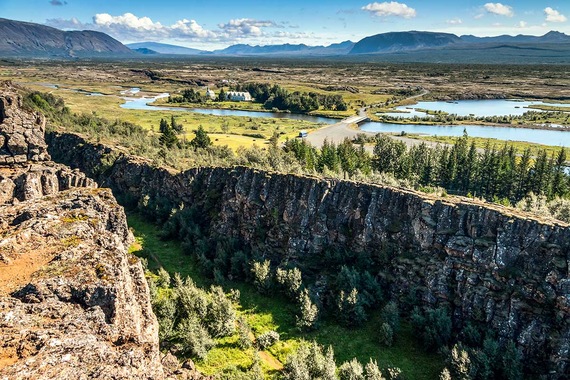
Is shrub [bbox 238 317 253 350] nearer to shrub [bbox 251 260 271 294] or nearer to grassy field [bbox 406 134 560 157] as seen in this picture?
shrub [bbox 251 260 271 294]

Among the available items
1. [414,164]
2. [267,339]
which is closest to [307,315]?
[267,339]

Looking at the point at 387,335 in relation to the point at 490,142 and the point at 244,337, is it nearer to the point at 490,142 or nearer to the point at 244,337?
the point at 244,337

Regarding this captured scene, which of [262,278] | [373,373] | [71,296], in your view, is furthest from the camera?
[262,278]

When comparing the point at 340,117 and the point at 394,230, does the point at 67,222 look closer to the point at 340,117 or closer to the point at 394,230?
the point at 394,230

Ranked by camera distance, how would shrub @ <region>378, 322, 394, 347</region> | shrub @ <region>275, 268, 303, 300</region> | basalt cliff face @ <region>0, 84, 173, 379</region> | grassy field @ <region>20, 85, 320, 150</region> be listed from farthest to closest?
1. grassy field @ <region>20, 85, 320, 150</region>
2. shrub @ <region>275, 268, 303, 300</region>
3. shrub @ <region>378, 322, 394, 347</region>
4. basalt cliff face @ <region>0, 84, 173, 379</region>

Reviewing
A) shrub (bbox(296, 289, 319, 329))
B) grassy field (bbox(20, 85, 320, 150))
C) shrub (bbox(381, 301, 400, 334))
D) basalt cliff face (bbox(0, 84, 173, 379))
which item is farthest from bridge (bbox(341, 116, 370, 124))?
basalt cliff face (bbox(0, 84, 173, 379))

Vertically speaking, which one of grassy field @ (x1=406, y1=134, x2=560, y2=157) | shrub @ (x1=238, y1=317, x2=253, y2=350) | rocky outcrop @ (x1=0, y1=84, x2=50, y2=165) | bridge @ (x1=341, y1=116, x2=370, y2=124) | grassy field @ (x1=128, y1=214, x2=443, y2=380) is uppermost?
rocky outcrop @ (x1=0, y1=84, x2=50, y2=165)

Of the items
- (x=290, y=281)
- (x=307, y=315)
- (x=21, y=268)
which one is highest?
(x=21, y=268)

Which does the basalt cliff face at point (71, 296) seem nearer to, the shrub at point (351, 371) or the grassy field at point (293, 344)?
the grassy field at point (293, 344)
